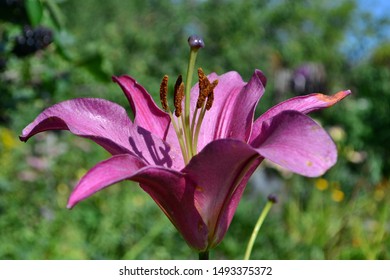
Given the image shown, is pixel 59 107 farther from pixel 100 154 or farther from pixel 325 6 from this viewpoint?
pixel 325 6

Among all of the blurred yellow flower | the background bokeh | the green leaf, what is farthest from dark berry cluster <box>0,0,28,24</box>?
the blurred yellow flower

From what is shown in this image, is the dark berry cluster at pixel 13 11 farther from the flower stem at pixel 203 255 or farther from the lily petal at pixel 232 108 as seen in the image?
the flower stem at pixel 203 255

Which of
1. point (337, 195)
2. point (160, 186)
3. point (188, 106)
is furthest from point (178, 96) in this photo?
point (337, 195)

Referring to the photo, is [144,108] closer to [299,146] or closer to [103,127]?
[103,127]

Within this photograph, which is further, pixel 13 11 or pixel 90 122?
pixel 13 11

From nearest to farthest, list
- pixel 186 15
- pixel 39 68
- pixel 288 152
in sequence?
pixel 288 152 → pixel 39 68 → pixel 186 15

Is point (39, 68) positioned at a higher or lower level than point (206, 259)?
lower

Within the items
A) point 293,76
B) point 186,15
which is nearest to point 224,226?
point 293,76
